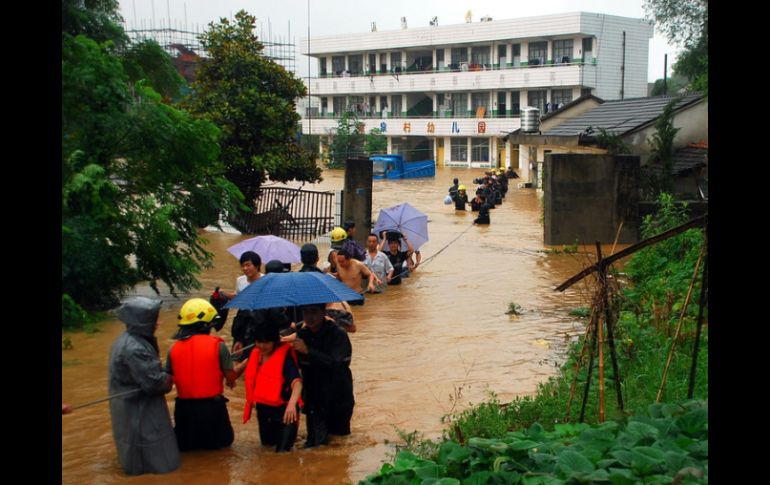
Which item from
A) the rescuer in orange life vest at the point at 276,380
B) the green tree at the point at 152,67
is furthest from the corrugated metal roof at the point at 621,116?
the rescuer in orange life vest at the point at 276,380

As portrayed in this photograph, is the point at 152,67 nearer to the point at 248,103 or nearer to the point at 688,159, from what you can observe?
the point at 248,103

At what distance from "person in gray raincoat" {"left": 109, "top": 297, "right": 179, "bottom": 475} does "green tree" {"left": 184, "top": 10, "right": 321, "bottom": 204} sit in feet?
53.5

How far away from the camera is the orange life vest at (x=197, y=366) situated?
6879mm

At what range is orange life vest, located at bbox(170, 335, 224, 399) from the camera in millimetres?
6879

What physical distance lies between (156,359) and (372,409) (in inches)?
120

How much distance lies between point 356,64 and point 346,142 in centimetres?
1139

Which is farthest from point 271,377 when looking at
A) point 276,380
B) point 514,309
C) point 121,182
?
point 121,182

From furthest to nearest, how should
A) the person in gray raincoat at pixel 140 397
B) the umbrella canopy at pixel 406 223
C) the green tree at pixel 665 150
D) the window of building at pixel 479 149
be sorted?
the window of building at pixel 479 149 → the green tree at pixel 665 150 → the umbrella canopy at pixel 406 223 → the person in gray raincoat at pixel 140 397

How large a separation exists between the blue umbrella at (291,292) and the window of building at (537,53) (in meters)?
53.9

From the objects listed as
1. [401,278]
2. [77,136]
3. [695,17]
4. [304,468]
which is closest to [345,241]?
[401,278]

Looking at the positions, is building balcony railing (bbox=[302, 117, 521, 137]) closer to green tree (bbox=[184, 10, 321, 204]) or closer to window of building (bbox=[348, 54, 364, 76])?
window of building (bbox=[348, 54, 364, 76])

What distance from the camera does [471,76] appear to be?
61.7 metres

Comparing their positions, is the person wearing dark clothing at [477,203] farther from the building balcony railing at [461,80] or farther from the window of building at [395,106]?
the window of building at [395,106]
